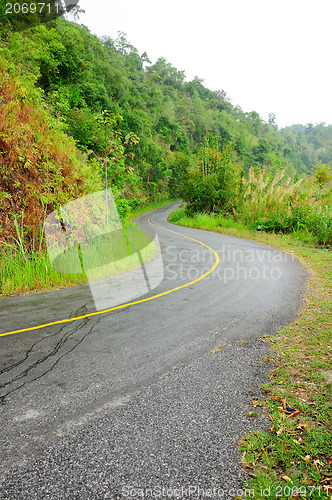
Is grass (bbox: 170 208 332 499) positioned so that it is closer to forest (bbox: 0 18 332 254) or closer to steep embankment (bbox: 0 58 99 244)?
forest (bbox: 0 18 332 254)

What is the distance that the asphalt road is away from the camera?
2.13 metres

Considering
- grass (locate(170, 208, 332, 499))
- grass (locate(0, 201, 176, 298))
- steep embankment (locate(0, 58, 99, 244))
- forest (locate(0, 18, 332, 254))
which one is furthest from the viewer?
forest (locate(0, 18, 332, 254))

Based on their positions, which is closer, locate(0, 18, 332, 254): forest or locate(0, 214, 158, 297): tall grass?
locate(0, 214, 158, 297): tall grass

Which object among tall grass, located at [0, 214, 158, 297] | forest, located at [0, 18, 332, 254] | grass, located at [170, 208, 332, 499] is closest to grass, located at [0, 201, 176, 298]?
tall grass, located at [0, 214, 158, 297]

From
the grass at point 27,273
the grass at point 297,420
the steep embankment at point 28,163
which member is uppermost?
the steep embankment at point 28,163

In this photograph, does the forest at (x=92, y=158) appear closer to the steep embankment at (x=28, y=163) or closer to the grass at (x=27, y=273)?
the steep embankment at (x=28, y=163)

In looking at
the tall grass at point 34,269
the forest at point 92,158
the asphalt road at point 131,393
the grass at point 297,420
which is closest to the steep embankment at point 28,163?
the forest at point 92,158

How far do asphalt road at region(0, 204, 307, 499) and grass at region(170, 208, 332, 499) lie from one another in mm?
161

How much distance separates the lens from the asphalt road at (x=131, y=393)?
213 centimetres

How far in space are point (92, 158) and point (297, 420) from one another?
10.5 metres

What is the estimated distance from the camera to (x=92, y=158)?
36.0ft

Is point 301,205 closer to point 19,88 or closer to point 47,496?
point 19,88

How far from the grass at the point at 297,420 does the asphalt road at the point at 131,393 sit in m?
0.16

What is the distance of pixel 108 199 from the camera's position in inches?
427
